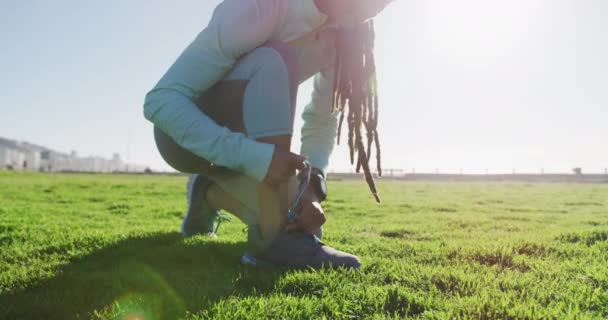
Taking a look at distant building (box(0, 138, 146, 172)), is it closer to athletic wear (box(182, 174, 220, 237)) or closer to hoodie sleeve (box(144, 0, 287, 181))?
athletic wear (box(182, 174, 220, 237))

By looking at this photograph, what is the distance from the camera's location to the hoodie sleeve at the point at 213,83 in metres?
2.33

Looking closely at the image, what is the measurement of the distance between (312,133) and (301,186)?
1080 mm

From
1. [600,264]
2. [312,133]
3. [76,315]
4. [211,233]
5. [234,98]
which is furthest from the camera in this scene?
[211,233]

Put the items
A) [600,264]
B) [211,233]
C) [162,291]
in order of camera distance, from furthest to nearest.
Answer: [211,233] < [600,264] < [162,291]

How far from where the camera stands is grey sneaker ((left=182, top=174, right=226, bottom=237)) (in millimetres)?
3543

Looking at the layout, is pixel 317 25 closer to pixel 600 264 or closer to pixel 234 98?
pixel 234 98

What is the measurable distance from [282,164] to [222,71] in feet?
2.32

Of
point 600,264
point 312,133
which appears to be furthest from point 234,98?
point 600,264

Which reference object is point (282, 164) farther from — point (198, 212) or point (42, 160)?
point (42, 160)

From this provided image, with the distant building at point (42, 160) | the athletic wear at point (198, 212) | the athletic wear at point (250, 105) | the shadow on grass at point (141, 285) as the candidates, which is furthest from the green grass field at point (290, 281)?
the distant building at point (42, 160)

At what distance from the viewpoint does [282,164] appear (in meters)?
2.32

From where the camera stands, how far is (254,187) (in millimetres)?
2676

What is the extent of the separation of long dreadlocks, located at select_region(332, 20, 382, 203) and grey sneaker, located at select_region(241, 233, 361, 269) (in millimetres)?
529

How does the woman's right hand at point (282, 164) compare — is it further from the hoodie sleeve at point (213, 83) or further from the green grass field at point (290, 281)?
the green grass field at point (290, 281)
